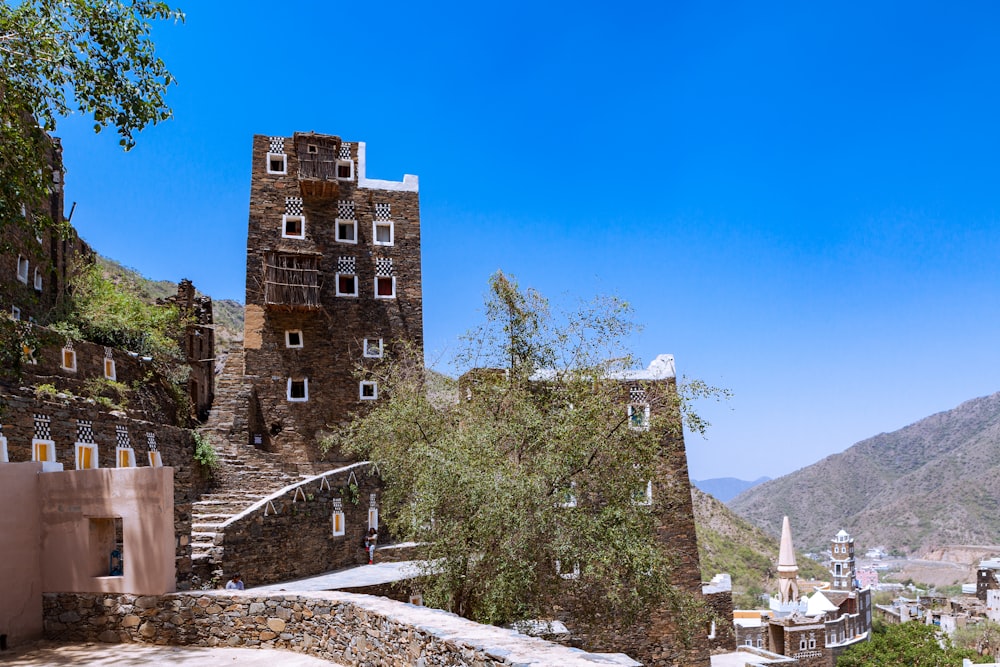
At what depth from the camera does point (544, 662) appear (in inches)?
240

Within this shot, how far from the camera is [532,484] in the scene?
41.0 feet

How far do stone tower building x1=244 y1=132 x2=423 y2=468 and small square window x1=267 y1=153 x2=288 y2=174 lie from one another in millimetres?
38

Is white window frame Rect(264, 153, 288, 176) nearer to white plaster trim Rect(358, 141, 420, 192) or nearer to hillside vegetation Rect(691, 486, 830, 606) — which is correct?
white plaster trim Rect(358, 141, 420, 192)

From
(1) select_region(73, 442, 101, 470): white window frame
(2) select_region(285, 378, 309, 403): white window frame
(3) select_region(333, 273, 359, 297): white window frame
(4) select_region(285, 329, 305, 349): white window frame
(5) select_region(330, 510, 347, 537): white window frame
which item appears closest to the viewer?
(1) select_region(73, 442, 101, 470): white window frame

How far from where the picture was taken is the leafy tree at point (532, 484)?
498 inches

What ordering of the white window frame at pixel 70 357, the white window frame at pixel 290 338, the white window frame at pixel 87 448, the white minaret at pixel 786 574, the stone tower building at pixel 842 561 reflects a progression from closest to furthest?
the white window frame at pixel 87 448
the white window frame at pixel 70 357
the white window frame at pixel 290 338
the white minaret at pixel 786 574
the stone tower building at pixel 842 561

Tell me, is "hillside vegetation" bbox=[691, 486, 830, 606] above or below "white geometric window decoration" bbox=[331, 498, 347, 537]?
below

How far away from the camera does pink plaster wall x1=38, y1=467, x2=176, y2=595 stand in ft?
33.5

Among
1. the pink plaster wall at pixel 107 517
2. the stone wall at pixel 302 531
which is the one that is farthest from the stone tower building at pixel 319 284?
the pink plaster wall at pixel 107 517

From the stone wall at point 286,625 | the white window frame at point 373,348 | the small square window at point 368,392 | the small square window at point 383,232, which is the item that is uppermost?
the small square window at point 383,232

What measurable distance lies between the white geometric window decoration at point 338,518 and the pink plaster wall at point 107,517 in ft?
35.4

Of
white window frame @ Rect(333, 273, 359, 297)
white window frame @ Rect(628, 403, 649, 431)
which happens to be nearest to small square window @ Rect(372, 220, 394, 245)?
white window frame @ Rect(333, 273, 359, 297)

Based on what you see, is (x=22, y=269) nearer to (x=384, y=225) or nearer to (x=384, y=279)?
(x=384, y=279)

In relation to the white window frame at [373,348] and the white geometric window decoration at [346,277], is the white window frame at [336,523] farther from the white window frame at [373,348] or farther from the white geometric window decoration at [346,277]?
the white geometric window decoration at [346,277]
